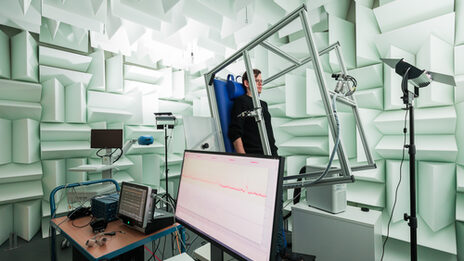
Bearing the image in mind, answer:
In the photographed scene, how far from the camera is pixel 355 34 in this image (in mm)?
Answer: 2334

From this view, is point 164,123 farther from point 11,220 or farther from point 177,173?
point 11,220

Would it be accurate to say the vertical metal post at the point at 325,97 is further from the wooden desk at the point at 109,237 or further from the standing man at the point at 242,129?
the wooden desk at the point at 109,237

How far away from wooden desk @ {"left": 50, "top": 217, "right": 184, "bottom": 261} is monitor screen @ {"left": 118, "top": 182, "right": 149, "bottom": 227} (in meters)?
0.07

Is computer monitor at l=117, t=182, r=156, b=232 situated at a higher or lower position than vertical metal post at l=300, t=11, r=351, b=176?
lower

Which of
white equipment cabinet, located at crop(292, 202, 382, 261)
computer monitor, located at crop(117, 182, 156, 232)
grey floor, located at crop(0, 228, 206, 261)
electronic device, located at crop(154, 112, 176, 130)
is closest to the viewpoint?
computer monitor, located at crop(117, 182, 156, 232)

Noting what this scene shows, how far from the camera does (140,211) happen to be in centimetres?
124

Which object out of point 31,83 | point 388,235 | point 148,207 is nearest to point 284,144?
point 388,235

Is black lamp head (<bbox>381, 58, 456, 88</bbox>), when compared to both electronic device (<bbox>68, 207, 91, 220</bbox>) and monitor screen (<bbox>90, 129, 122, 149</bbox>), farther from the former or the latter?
monitor screen (<bbox>90, 129, 122, 149</bbox>)

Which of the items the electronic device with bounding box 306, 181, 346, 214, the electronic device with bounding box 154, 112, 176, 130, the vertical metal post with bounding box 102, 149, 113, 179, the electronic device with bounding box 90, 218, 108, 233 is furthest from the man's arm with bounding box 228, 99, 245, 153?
the vertical metal post with bounding box 102, 149, 113, 179

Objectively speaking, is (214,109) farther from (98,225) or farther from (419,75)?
(419,75)

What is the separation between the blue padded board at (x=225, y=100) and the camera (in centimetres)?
151

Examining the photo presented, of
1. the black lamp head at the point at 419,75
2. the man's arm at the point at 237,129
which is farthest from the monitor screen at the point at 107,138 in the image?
the black lamp head at the point at 419,75

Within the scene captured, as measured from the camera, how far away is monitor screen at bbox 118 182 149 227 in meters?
1.23

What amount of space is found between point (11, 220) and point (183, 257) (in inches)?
117
